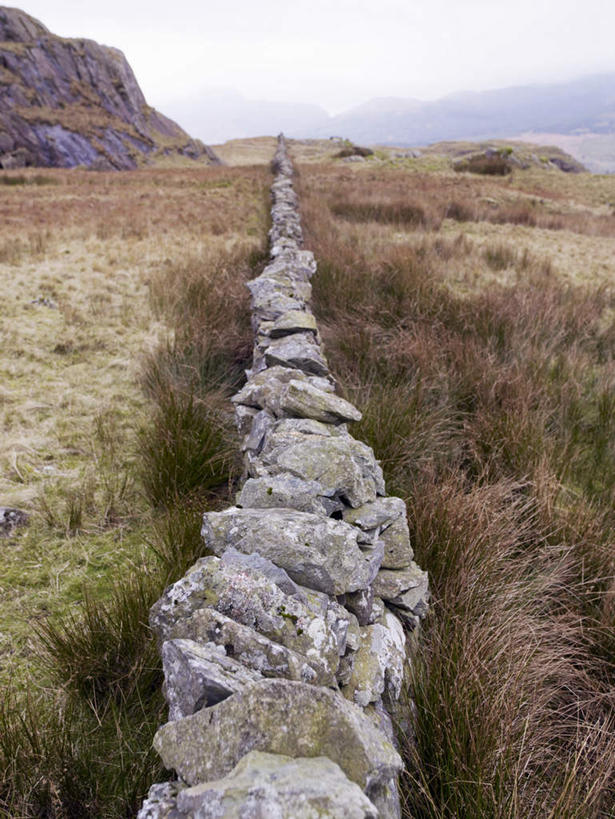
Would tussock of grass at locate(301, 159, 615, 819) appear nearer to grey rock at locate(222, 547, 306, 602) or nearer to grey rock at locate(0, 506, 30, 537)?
grey rock at locate(222, 547, 306, 602)

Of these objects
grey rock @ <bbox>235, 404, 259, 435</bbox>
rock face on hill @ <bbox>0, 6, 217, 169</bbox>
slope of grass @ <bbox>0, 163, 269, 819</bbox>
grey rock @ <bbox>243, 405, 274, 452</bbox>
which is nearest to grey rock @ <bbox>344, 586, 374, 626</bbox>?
slope of grass @ <bbox>0, 163, 269, 819</bbox>

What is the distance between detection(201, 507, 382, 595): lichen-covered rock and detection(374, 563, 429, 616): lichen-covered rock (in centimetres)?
15

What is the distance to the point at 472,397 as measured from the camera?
13.0ft

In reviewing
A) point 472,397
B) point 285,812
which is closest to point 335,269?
point 472,397

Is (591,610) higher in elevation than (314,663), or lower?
lower

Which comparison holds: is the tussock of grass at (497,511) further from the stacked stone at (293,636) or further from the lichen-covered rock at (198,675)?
the lichen-covered rock at (198,675)

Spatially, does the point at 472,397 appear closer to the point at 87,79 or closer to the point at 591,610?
the point at 591,610

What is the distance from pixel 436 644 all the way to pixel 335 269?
5.32 metres

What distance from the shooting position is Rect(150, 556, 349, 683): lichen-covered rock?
1.34 m

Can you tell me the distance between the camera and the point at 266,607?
1367mm

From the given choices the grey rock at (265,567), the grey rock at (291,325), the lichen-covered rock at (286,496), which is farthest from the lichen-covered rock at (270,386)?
the grey rock at (265,567)

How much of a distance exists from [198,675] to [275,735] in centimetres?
23

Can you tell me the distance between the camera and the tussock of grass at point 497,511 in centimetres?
143

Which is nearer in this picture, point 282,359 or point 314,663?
point 314,663
